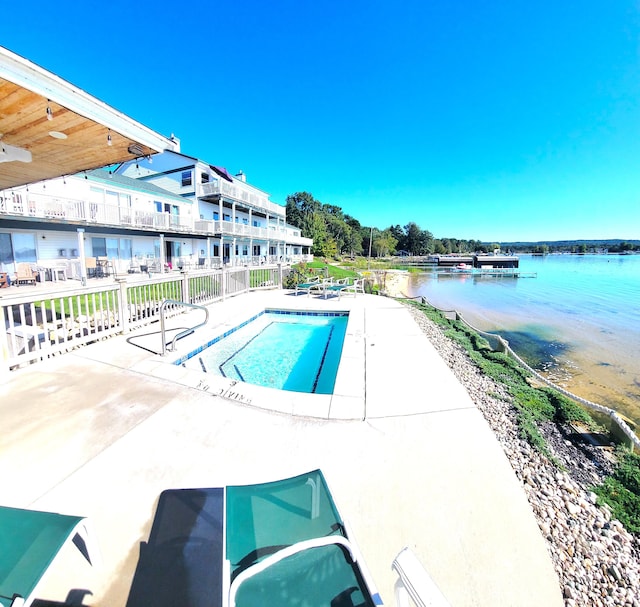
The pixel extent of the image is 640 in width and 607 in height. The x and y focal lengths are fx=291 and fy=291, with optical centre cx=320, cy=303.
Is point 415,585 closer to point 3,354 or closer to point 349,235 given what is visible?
point 3,354

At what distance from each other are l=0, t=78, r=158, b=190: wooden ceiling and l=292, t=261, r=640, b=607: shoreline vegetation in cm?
558

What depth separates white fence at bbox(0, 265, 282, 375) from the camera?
13.6 feet

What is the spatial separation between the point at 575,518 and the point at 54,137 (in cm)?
707

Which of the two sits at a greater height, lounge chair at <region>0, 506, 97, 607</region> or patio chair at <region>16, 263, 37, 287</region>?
patio chair at <region>16, 263, 37, 287</region>

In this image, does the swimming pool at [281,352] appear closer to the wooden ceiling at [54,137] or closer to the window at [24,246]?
the wooden ceiling at [54,137]

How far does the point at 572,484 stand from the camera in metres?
2.86

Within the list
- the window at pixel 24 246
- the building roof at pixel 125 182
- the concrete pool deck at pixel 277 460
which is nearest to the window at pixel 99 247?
the window at pixel 24 246

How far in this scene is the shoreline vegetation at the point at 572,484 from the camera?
191 cm

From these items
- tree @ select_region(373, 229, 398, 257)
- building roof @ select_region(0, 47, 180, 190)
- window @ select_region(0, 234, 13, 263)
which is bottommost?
window @ select_region(0, 234, 13, 263)

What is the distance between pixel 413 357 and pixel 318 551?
14.4 ft

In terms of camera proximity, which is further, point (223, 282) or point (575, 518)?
point (223, 282)

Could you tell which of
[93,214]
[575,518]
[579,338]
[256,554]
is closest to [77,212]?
[93,214]

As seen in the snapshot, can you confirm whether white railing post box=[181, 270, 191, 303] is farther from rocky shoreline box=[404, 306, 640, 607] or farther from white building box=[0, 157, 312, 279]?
rocky shoreline box=[404, 306, 640, 607]

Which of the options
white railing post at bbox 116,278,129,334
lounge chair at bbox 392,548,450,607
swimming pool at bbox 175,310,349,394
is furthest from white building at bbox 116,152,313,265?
lounge chair at bbox 392,548,450,607
